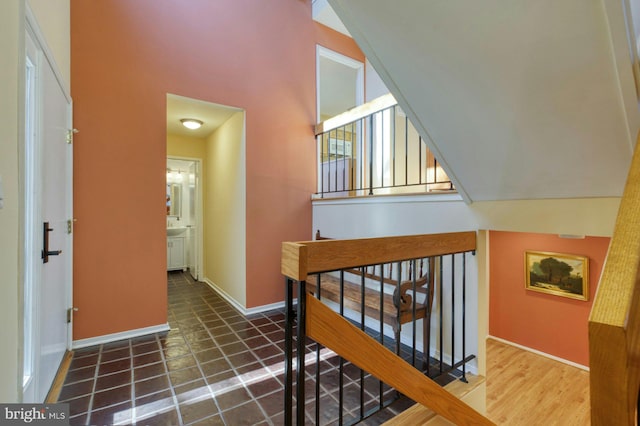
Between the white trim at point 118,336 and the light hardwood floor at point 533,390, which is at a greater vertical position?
the white trim at point 118,336

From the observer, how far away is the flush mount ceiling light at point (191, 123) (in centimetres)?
379

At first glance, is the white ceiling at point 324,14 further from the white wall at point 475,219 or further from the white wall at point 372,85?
the white wall at point 475,219

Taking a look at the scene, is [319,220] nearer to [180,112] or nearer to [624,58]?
[180,112]

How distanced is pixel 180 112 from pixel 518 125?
3547mm

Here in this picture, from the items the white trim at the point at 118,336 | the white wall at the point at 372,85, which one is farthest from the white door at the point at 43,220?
the white wall at the point at 372,85

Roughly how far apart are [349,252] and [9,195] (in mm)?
1358

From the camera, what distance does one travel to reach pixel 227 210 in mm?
3979

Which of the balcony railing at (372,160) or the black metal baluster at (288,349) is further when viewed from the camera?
the balcony railing at (372,160)

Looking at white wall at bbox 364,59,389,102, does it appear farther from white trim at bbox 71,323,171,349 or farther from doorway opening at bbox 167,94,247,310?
white trim at bbox 71,323,171,349

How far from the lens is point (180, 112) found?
3.55 meters

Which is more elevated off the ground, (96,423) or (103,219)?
(103,219)

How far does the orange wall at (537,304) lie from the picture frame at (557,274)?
0.05 meters

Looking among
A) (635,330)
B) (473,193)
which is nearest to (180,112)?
(473,193)

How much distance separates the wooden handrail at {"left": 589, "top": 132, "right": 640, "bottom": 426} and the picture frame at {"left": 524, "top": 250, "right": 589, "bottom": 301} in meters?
3.54
